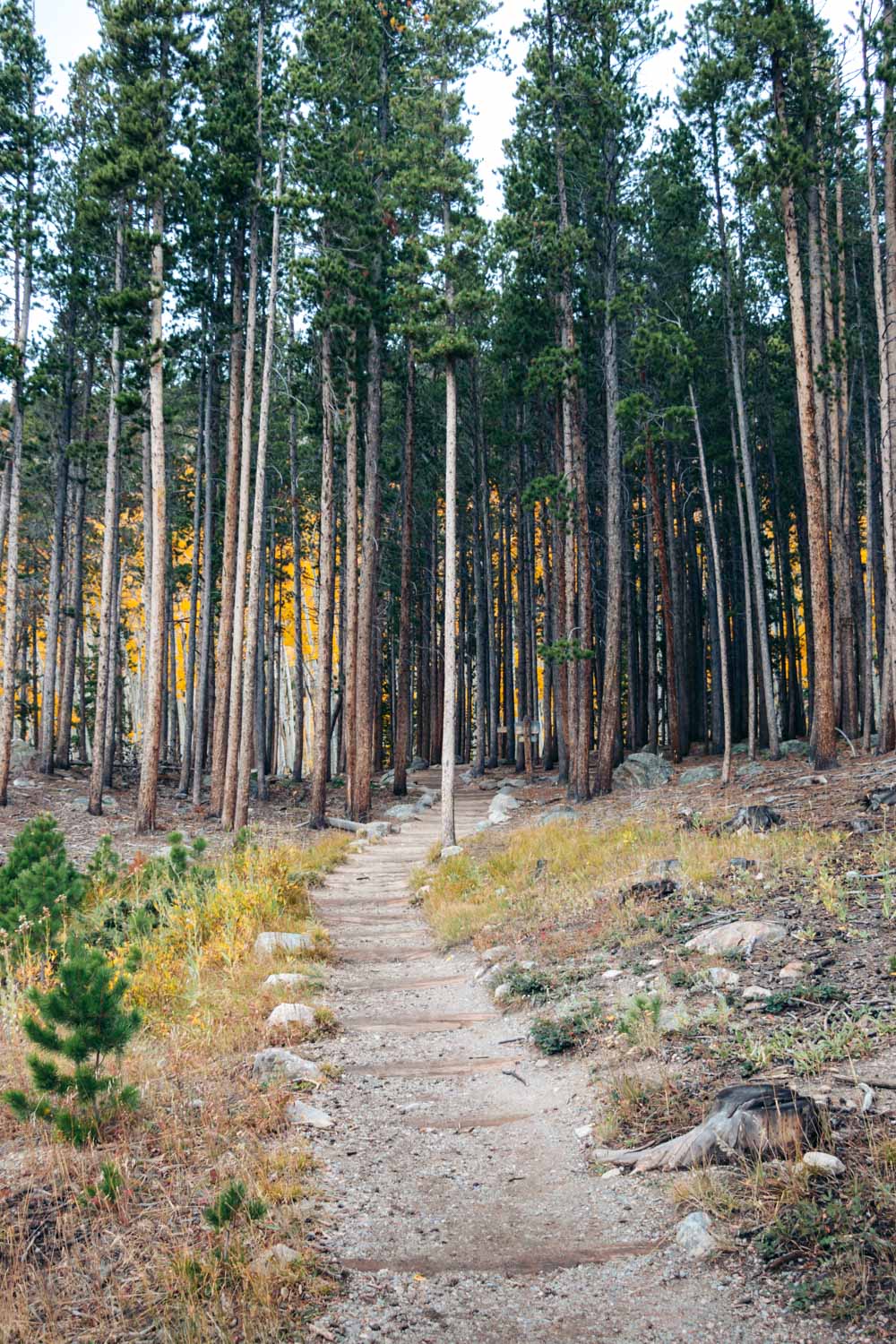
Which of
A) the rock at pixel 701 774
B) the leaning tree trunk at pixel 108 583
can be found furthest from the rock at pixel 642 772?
the leaning tree trunk at pixel 108 583

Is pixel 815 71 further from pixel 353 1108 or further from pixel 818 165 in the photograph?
pixel 353 1108

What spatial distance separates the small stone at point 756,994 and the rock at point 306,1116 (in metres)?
2.76

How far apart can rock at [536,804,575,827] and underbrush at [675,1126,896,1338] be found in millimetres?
11348

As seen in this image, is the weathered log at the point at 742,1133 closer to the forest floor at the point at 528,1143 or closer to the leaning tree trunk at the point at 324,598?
the forest floor at the point at 528,1143

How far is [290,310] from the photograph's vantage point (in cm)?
2384

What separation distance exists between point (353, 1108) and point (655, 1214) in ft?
6.73

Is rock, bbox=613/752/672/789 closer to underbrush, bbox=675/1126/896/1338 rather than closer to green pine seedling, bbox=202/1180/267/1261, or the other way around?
underbrush, bbox=675/1126/896/1338

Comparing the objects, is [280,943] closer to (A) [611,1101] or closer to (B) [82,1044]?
(B) [82,1044]

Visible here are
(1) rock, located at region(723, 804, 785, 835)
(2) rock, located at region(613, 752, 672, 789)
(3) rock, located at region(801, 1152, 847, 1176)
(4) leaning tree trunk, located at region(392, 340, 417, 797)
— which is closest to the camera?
(3) rock, located at region(801, 1152, 847, 1176)

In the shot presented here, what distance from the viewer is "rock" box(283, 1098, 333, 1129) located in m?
4.73

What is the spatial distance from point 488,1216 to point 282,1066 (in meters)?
2.05

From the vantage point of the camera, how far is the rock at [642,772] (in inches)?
781

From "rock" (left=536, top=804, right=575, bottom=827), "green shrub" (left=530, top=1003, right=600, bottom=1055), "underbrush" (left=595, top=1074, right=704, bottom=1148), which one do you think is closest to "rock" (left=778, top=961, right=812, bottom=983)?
"green shrub" (left=530, top=1003, right=600, bottom=1055)

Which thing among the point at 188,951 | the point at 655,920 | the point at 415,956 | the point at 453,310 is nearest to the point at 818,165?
the point at 453,310
